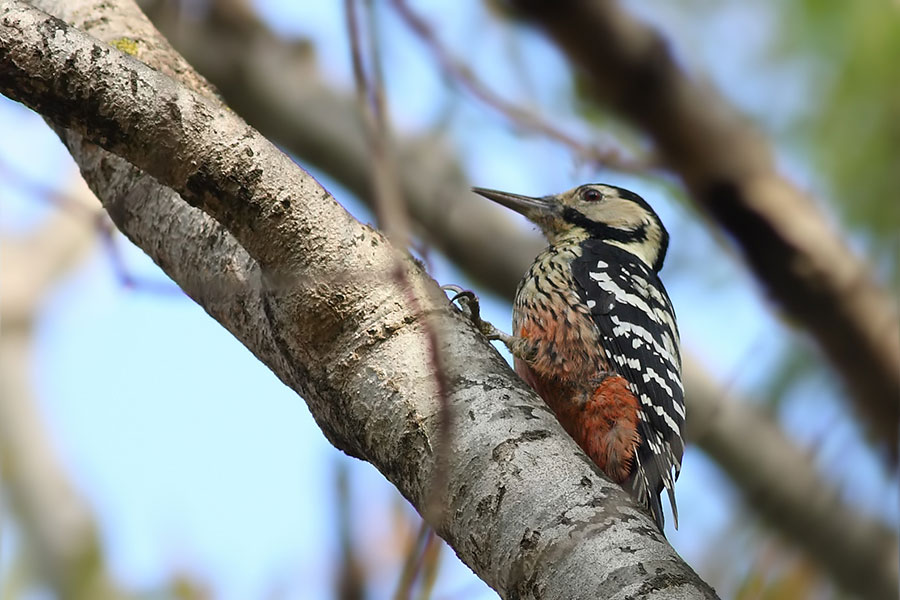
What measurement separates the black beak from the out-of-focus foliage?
1.31 m

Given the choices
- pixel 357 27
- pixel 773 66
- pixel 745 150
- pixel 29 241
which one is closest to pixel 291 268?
pixel 357 27

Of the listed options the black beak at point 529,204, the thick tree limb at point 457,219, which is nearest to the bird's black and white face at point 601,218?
the black beak at point 529,204

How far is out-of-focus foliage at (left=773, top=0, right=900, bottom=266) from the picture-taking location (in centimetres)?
488

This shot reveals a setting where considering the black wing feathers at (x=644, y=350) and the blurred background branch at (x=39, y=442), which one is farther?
the blurred background branch at (x=39, y=442)

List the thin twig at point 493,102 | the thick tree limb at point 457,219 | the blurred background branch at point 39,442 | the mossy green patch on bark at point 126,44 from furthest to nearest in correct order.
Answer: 1. the blurred background branch at point 39,442
2. the thick tree limb at point 457,219
3. the mossy green patch on bark at point 126,44
4. the thin twig at point 493,102

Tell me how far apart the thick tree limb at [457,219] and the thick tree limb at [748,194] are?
1.15m

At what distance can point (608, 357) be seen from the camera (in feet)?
12.6

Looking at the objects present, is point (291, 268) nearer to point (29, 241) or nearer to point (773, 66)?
point (773, 66)

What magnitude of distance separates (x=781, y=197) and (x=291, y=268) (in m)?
1.98

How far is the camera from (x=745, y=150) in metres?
3.50

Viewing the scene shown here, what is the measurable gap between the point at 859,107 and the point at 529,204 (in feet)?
5.35

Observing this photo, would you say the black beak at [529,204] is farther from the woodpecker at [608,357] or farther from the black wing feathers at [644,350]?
the black wing feathers at [644,350]

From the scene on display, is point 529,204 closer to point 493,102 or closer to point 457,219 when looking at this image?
point 457,219

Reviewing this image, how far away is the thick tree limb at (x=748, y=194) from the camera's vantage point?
3.26m
